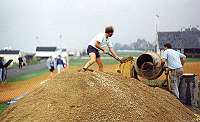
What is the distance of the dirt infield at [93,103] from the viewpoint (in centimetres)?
682

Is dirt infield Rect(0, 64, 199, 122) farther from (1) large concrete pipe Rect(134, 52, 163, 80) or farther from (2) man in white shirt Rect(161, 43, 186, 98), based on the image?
(1) large concrete pipe Rect(134, 52, 163, 80)

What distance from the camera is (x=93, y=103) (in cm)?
712

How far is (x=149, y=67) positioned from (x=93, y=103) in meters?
4.61

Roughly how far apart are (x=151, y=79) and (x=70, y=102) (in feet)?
15.9

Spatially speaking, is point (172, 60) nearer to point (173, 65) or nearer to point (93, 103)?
point (173, 65)

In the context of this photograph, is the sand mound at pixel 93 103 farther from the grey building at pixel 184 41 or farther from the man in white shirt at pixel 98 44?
the grey building at pixel 184 41

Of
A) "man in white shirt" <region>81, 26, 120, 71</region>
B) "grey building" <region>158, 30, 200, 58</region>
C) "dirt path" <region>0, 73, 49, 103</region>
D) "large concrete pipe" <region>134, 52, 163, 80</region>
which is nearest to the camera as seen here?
"man in white shirt" <region>81, 26, 120, 71</region>

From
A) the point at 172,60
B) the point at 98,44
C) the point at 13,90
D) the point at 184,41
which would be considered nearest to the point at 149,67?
the point at 172,60

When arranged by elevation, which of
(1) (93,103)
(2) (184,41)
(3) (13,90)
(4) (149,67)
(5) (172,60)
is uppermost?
(2) (184,41)

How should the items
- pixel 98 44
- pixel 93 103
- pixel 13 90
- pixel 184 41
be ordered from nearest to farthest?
pixel 93 103 < pixel 98 44 < pixel 13 90 < pixel 184 41

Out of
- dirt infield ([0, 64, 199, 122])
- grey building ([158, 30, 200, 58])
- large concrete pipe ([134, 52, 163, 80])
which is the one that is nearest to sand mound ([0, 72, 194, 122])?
dirt infield ([0, 64, 199, 122])

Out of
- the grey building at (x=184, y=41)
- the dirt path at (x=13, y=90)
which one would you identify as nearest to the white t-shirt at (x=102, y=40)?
the dirt path at (x=13, y=90)

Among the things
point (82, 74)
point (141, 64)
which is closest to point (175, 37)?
point (141, 64)

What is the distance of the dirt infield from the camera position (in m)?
6.82
